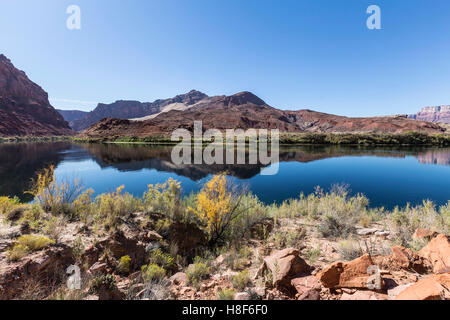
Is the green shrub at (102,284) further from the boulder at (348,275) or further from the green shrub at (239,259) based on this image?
the boulder at (348,275)

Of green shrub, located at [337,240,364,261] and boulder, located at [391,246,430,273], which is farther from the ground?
boulder, located at [391,246,430,273]

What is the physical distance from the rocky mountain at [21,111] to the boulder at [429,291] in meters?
122

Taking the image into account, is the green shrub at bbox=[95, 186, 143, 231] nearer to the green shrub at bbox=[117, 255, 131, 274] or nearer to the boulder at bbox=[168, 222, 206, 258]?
the green shrub at bbox=[117, 255, 131, 274]

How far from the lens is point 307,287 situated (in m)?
2.65

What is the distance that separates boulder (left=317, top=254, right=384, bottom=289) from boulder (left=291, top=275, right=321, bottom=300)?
106 mm

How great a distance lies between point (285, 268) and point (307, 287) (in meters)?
0.36

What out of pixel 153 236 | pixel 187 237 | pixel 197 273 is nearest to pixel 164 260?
pixel 153 236

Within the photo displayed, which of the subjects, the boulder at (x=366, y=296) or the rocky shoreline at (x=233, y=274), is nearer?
the boulder at (x=366, y=296)

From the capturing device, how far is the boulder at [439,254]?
274cm

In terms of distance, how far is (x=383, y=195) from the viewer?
10.2 meters

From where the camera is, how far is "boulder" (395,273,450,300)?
1932 mm

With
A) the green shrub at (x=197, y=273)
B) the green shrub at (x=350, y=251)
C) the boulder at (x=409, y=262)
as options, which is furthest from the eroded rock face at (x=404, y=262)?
the green shrub at (x=197, y=273)

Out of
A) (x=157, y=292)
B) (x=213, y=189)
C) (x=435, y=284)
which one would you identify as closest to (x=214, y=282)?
(x=157, y=292)

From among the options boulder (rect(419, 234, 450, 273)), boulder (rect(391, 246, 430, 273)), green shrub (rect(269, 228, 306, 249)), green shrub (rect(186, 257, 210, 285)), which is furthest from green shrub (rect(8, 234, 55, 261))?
boulder (rect(419, 234, 450, 273))
